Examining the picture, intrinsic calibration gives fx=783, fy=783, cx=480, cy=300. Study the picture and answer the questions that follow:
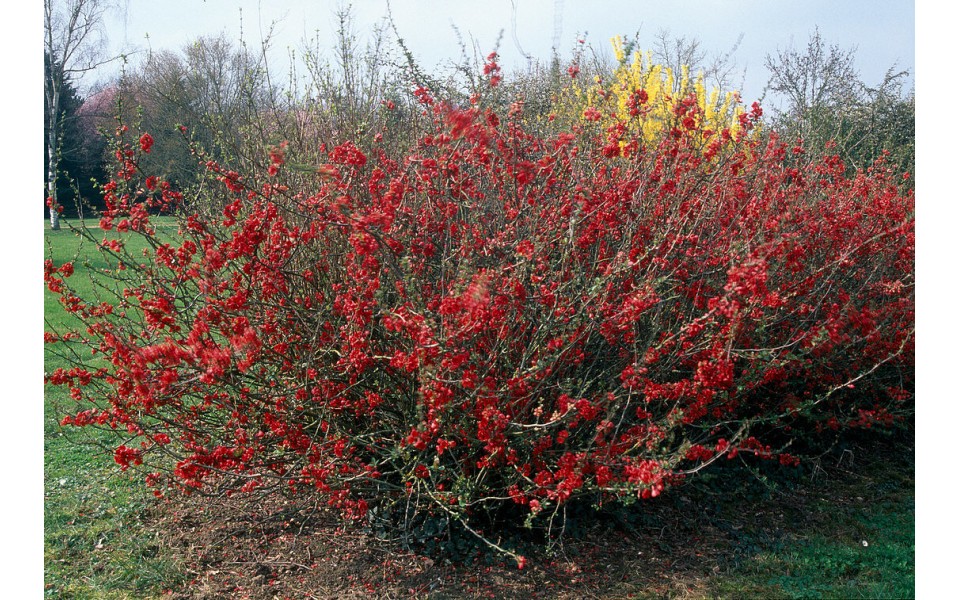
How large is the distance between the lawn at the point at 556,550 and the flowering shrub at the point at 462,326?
22cm

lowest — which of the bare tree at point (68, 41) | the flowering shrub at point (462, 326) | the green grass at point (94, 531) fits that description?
the green grass at point (94, 531)

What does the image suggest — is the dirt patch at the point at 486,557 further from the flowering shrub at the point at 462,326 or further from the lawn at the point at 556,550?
the flowering shrub at the point at 462,326

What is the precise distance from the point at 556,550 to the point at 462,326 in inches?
47.6

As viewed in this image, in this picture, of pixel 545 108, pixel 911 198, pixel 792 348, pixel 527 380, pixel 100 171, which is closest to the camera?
pixel 527 380

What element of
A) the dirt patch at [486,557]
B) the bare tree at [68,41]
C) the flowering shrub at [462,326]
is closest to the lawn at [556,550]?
the dirt patch at [486,557]

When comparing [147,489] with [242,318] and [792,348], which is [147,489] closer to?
[242,318]

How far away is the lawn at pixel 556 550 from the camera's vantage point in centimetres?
313

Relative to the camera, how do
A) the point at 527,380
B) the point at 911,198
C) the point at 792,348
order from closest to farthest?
1. the point at 527,380
2. the point at 792,348
3. the point at 911,198

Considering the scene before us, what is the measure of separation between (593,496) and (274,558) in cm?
141

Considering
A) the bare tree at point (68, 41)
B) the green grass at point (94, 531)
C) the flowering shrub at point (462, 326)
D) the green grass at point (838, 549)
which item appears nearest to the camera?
the flowering shrub at point (462, 326)

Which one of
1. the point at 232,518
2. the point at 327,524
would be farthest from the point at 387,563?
the point at 232,518

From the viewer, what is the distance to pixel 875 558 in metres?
3.34

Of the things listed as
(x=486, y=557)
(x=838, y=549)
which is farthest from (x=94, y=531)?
(x=838, y=549)

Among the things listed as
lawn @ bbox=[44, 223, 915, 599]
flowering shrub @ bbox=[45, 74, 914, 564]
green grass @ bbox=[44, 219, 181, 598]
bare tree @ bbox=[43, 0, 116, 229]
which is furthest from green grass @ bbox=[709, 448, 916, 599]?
bare tree @ bbox=[43, 0, 116, 229]
